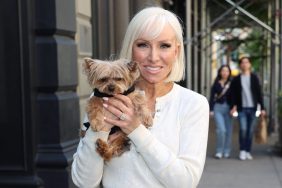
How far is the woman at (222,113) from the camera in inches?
371

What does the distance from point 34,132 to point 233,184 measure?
→ 11.8 feet

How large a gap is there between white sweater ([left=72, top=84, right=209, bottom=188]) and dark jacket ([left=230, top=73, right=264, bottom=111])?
7.18 meters

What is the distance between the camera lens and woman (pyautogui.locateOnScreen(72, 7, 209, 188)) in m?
2.00

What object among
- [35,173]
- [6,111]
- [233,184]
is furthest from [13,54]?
[233,184]

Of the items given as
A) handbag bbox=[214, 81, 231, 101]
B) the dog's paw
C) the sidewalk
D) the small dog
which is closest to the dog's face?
the small dog

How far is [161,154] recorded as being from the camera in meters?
1.98

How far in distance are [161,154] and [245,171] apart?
6.43 meters

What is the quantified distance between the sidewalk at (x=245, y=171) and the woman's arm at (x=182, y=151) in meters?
5.10

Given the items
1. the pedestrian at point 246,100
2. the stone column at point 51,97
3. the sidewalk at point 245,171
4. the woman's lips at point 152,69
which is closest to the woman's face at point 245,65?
→ the pedestrian at point 246,100

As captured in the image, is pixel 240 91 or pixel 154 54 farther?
pixel 240 91

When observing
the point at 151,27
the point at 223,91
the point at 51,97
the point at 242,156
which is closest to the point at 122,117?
the point at 151,27

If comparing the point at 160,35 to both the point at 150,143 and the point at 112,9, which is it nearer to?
the point at 150,143

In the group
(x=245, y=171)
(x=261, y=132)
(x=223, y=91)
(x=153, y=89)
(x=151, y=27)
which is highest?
(x=151, y=27)

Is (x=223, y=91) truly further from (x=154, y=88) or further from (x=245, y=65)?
(x=154, y=88)
